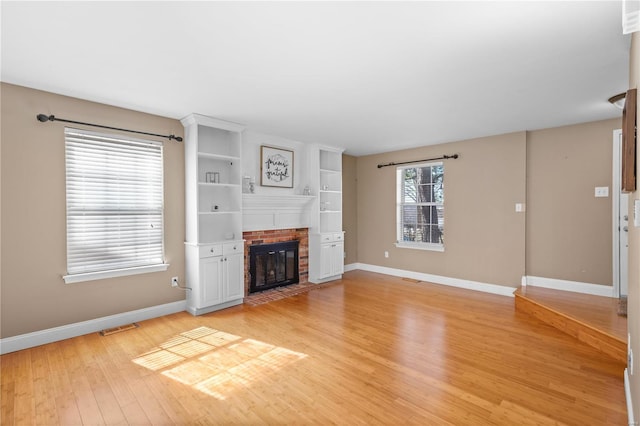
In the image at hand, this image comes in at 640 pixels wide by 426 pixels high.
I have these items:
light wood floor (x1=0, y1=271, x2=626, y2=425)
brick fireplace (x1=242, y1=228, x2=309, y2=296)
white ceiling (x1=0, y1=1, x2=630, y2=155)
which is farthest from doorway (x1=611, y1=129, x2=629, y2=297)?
brick fireplace (x1=242, y1=228, x2=309, y2=296)

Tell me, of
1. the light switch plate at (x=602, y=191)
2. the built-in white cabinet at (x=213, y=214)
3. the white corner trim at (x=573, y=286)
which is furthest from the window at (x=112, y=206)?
the light switch plate at (x=602, y=191)

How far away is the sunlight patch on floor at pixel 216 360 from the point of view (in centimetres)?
A: 239

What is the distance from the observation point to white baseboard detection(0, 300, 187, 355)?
2877 mm

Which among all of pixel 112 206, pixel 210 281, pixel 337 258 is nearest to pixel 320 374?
pixel 210 281

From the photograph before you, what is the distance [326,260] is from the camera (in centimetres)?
558

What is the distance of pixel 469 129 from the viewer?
453 cm

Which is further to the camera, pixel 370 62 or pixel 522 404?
pixel 370 62

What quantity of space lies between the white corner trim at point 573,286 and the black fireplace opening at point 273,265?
3.66 m

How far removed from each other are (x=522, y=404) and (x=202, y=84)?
141 inches

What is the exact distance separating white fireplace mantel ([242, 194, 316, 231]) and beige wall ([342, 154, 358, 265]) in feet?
4.04

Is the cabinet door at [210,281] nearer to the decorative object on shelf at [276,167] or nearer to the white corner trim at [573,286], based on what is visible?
the decorative object on shelf at [276,167]

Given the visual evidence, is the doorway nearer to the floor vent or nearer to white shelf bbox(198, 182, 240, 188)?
white shelf bbox(198, 182, 240, 188)

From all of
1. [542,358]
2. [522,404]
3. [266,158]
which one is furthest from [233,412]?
[266,158]

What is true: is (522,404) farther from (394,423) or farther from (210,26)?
(210,26)
